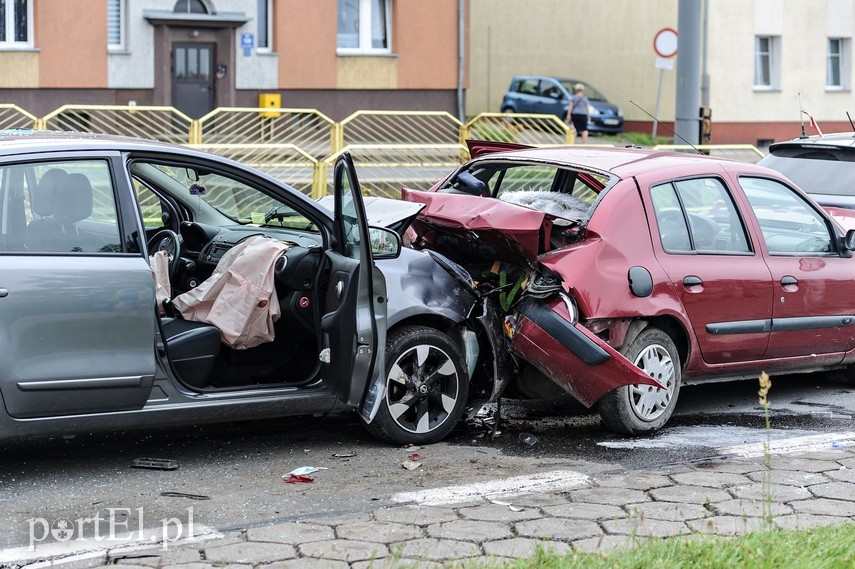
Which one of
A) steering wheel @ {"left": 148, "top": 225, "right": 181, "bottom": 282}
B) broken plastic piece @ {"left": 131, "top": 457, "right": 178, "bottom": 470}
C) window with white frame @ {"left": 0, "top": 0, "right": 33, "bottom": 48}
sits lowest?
broken plastic piece @ {"left": 131, "top": 457, "right": 178, "bottom": 470}

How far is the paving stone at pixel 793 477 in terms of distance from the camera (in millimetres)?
5961

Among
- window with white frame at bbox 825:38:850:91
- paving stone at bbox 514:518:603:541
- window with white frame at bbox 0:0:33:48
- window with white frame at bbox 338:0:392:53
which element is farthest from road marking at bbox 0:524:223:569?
window with white frame at bbox 825:38:850:91

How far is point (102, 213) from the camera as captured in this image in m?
5.81

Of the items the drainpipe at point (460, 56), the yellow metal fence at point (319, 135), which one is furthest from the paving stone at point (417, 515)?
the drainpipe at point (460, 56)

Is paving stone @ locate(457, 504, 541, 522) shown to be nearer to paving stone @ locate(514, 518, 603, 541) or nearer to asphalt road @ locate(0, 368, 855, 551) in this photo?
paving stone @ locate(514, 518, 603, 541)

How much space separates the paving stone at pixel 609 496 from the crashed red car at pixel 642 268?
0.84 meters

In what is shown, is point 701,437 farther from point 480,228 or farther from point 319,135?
point 319,135

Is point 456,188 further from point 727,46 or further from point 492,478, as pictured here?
point 727,46

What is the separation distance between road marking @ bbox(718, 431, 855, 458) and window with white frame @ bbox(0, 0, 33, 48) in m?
20.8

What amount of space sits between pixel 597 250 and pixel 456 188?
157 centimetres

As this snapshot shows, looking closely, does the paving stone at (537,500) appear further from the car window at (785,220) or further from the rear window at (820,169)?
the rear window at (820,169)

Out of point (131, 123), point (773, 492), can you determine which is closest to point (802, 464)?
point (773, 492)

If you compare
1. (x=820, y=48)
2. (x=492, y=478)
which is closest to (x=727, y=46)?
(x=820, y=48)

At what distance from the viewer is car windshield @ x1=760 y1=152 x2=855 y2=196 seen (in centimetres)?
1026
